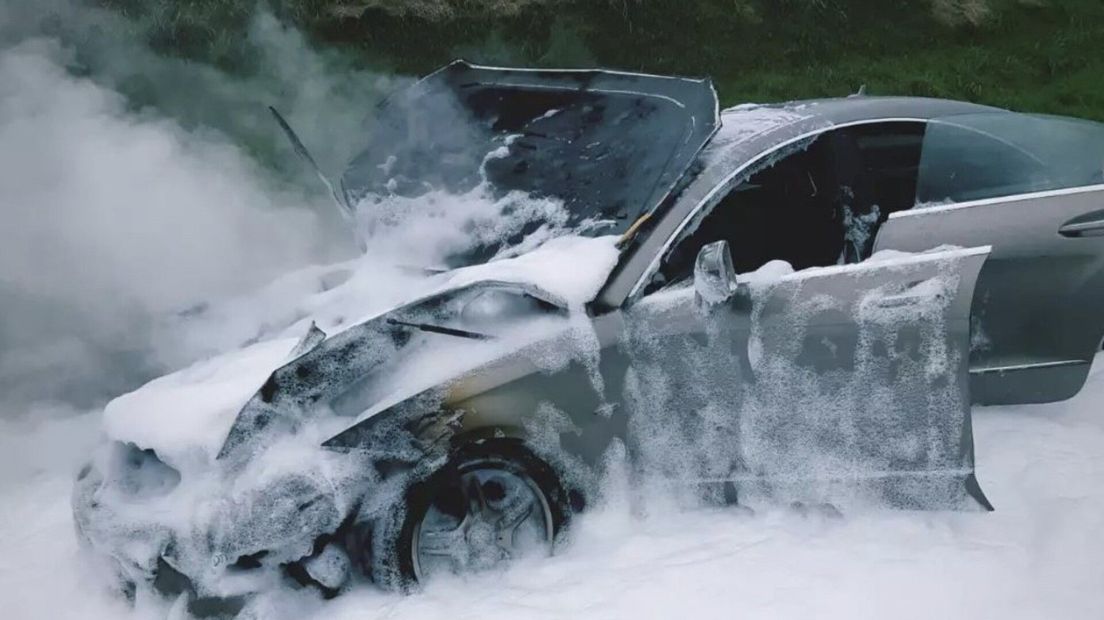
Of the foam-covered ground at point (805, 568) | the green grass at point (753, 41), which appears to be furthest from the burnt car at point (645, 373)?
the green grass at point (753, 41)

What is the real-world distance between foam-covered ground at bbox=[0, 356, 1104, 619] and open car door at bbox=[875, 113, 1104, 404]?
13.3 inches

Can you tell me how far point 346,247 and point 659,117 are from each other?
111 inches

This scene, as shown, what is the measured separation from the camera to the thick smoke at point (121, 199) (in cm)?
580

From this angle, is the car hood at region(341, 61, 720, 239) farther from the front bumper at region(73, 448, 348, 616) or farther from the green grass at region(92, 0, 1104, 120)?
the green grass at region(92, 0, 1104, 120)

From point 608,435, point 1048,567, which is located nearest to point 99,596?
point 608,435

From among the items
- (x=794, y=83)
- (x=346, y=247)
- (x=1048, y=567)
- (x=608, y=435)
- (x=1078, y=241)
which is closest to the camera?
(x=1048, y=567)

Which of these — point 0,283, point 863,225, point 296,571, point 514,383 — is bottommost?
point 0,283

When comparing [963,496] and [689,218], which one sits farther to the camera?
[689,218]

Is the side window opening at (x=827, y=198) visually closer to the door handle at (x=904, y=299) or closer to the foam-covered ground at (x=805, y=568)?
the door handle at (x=904, y=299)

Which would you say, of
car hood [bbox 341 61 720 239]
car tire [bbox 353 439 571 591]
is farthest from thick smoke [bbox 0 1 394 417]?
car tire [bbox 353 439 571 591]

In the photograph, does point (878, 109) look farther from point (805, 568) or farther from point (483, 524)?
point (483, 524)

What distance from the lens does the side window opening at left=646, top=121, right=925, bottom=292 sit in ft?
11.5

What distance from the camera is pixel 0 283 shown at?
5992 mm

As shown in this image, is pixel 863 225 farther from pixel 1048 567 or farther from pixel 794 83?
pixel 794 83
